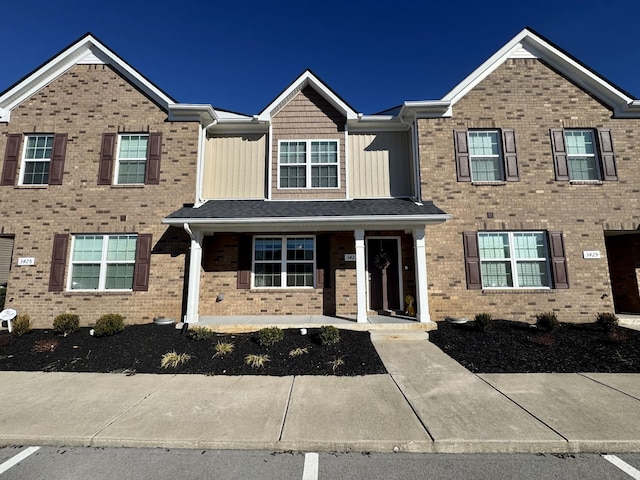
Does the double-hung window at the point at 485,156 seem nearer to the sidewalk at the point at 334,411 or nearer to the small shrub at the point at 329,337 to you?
the sidewalk at the point at 334,411

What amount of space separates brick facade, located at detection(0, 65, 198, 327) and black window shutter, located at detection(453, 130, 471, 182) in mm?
7853

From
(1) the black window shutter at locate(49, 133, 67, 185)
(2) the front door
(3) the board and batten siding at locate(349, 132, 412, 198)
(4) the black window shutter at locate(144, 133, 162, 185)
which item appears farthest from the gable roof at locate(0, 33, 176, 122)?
(2) the front door

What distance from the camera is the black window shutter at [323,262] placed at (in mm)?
9547

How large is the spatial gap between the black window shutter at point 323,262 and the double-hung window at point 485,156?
4799 millimetres

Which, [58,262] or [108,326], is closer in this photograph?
[108,326]

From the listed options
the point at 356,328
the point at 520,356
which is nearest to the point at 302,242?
the point at 356,328

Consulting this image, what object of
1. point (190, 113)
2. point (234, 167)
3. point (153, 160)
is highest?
point (190, 113)

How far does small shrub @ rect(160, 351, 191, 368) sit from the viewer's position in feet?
19.7

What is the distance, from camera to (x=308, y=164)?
400 inches

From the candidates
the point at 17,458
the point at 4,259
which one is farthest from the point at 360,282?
the point at 4,259

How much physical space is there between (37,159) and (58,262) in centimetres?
332

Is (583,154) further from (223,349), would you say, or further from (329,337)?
(223,349)

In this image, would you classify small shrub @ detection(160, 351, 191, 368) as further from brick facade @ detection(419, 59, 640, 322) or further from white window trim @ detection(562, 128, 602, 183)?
white window trim @ detection(562, 128, 602, 183)

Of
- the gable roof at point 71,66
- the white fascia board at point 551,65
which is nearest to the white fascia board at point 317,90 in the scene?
the gable roof at point 71,66
